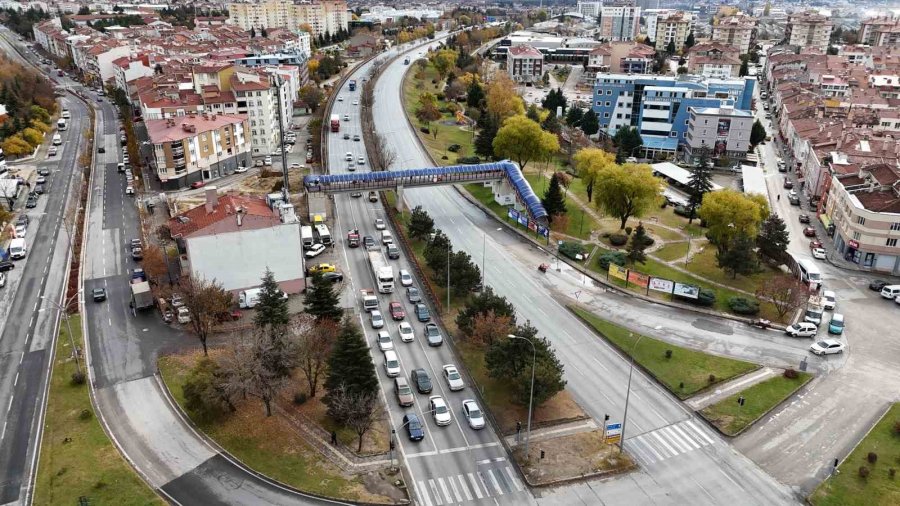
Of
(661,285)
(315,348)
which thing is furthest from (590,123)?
(315,348)

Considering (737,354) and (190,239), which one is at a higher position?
(190,239)

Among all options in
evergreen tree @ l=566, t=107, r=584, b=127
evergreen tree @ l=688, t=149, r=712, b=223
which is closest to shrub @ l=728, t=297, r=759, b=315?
evergreen tree @ l=688, t=149, r=712, b=223

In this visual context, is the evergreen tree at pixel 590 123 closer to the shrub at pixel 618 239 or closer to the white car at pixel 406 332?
the shrub at pixel 618 239

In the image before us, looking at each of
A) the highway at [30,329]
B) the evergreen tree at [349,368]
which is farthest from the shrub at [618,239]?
the highway at [30,329]

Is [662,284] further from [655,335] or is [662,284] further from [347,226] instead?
[347,226]

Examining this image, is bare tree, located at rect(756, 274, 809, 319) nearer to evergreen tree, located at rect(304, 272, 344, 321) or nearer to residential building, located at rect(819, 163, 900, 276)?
residential building, located at rect(819, 163, 900, 276)

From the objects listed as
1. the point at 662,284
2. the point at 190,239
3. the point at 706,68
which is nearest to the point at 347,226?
the point at 190,239
